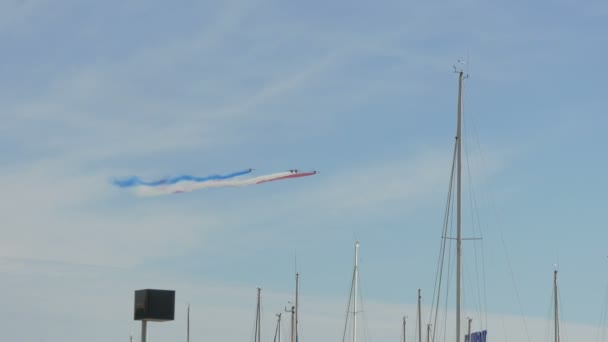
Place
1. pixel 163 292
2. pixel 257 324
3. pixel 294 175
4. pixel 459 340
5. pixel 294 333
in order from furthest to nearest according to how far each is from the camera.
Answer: pixel 257 324
pixel 294 333
pixel 294 175
pixel 459 340
pixel 163 292

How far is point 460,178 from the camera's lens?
6288cm

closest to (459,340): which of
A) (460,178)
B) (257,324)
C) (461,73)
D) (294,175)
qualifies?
(460,178)

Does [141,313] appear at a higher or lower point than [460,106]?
lower

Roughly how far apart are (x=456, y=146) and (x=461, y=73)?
12.0ft

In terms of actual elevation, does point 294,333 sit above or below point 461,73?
below

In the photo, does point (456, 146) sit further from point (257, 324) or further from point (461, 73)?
point (257, 324)

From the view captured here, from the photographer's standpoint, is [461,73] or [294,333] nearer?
[461,73]

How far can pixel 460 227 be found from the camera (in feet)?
201

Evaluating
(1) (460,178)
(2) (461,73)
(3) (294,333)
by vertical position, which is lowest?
(3) (294,333)

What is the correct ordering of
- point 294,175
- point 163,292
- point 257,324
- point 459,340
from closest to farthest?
point 163,292 → point 459,340 → point 294,175 → point 257,324

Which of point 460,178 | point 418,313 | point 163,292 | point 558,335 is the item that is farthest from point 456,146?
point 418,313

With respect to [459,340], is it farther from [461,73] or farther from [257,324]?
[257,324]

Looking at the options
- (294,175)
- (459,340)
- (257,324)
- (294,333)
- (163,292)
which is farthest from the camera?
(257,324)

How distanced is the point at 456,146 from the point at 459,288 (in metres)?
7.51
